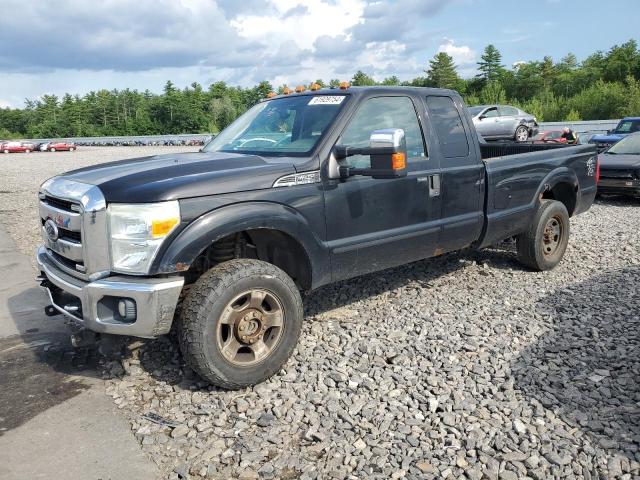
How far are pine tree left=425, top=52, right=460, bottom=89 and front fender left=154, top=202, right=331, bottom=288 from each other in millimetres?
79456

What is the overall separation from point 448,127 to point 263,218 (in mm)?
2265

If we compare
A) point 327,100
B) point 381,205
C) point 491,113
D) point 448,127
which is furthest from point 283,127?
point 491,113

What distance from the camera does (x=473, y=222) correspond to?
16.7ft

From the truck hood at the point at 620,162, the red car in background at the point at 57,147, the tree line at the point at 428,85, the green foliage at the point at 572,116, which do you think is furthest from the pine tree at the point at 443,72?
the truck hood at the point at 620,162

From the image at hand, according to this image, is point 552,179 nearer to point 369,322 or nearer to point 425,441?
point 369,322

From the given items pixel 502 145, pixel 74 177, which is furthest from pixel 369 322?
pixel 502 145

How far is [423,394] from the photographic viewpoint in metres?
3.50

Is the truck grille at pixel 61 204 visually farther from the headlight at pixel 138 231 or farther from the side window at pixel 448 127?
the side window at pixel 448 127

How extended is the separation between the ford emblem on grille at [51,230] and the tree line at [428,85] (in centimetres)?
4754

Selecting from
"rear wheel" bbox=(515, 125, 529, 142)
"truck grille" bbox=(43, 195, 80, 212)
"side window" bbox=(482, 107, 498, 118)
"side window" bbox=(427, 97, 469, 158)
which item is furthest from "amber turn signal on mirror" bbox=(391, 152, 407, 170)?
"rear wheel" bbox=(515, 125, 529, 142)

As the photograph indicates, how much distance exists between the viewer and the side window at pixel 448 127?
4.87 meters

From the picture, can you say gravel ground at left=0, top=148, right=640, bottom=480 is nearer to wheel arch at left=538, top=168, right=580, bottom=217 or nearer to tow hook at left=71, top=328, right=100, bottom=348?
tow hook at left=71, top=328, right=100, bottom=348

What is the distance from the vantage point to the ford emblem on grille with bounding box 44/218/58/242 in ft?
12.1

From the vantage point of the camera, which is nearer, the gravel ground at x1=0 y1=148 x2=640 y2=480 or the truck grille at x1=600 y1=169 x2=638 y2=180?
the gravel ground at x1=0 y1=148 x2=640 y2=480
